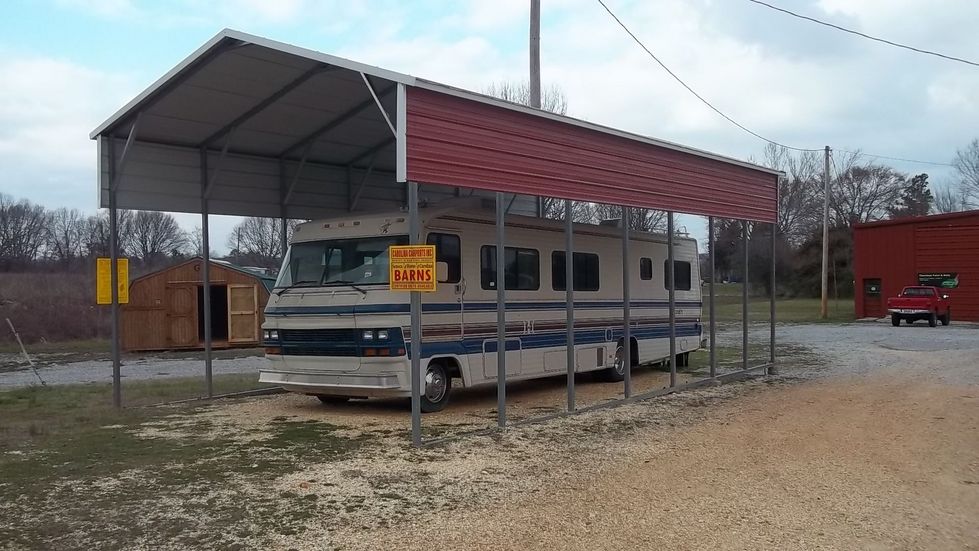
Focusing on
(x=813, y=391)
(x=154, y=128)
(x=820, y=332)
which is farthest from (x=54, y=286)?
(x=813, y=391)

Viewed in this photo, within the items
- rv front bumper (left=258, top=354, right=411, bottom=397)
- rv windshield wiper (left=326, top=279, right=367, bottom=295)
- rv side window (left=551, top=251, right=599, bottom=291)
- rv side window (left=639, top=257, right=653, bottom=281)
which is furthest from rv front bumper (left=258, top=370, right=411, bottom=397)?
rv side window (left=639, top=257, right=653, bottom=281)

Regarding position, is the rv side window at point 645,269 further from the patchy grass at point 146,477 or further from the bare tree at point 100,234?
the bare tree at point 100,234

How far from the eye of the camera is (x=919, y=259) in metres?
36.1

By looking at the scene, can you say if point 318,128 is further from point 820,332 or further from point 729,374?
point 820,332

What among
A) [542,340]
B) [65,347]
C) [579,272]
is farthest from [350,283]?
[65,347]

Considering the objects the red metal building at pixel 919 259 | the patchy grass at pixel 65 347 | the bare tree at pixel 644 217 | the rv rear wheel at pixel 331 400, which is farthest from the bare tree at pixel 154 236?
the rv rear wheel at pixel 331 400

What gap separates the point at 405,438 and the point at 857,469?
458 cm

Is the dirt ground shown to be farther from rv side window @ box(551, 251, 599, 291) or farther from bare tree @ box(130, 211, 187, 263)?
bare tree @ box(130, 211, 187, 263)

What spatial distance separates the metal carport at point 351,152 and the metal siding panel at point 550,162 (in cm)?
2

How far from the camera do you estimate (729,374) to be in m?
15.3

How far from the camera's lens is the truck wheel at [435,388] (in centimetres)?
1088

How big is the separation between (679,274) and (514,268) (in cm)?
519

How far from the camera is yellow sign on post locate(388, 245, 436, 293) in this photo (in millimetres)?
8625

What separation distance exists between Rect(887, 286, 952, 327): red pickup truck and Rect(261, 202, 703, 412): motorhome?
2330 cm
